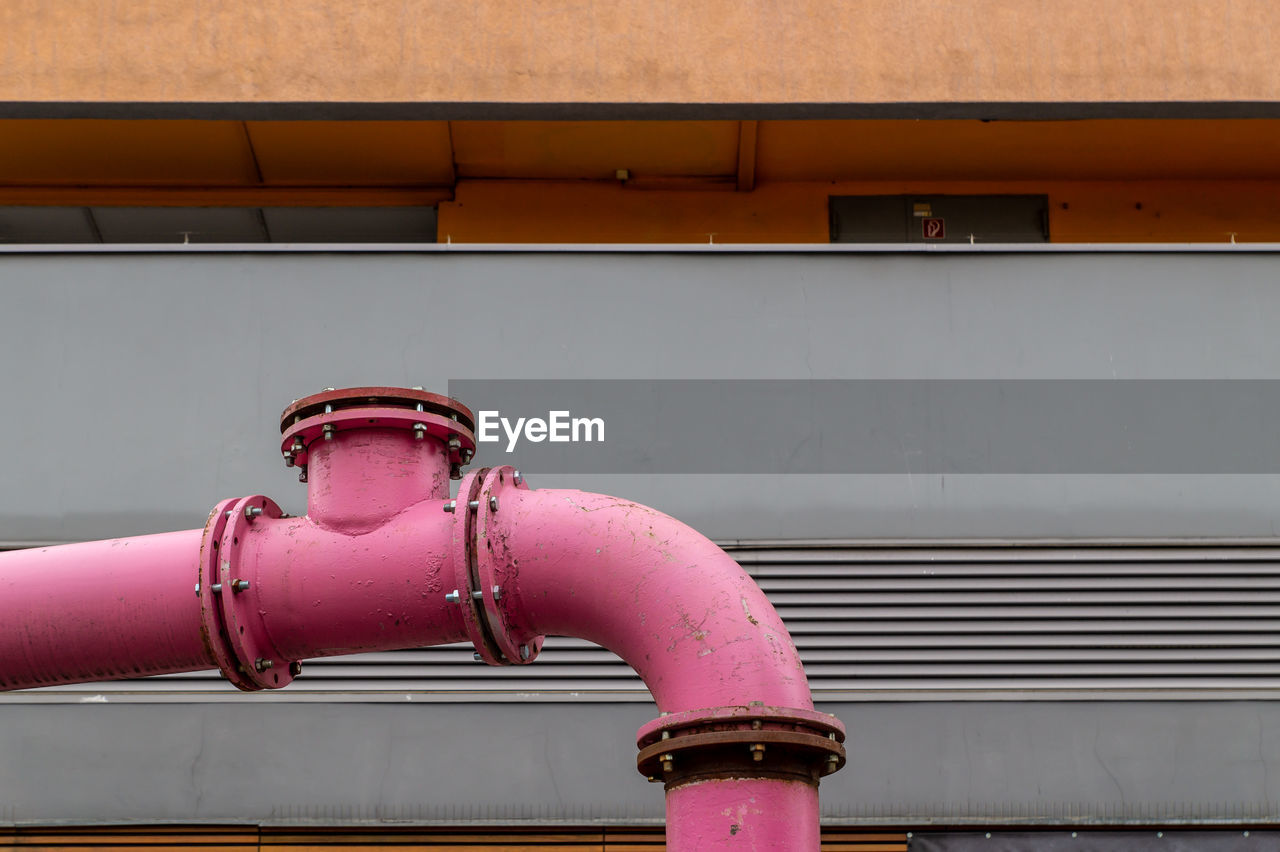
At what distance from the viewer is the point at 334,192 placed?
777cm

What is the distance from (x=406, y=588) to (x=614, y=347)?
2.87 m

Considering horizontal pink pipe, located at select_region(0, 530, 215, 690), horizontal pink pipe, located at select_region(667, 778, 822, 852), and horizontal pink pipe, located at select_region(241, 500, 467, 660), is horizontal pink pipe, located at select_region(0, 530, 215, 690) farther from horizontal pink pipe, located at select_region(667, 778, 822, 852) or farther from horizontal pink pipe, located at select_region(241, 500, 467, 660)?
horizontal pink pipe, located at select_region(667, 778, 822, 852)

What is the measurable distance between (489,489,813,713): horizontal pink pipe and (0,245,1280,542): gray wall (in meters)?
2.52

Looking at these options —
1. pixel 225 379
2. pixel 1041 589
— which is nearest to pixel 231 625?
pixel 225 379

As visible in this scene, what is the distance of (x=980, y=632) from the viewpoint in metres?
5.73

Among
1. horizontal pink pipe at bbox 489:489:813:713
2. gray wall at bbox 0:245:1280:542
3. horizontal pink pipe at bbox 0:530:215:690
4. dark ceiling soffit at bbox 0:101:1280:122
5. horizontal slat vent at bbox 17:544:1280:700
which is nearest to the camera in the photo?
horizontal pink pipe at bbox 489:489:813:713

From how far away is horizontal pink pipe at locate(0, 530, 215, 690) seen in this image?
3.51 meters

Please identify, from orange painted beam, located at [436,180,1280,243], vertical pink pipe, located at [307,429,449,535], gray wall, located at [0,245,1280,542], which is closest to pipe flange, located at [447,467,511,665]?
vertical pink pipe, located at [307,429,449,535]

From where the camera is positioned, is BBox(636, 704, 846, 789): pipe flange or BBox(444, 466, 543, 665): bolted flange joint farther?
BBox(444, 466, 543, 665): bolted flange joint

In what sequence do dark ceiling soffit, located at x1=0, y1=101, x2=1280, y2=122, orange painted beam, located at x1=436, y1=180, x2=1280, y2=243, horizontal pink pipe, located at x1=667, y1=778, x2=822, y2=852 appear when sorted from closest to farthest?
horizontal pink pipe, located at x1=667, y1=778, x2=822, y2=852, dark ceiling soffit, located at x1=0, y1=101, x2=1280, y2=122, orange painted beam, located at x1=436, y1=180, x2=1280, y2=243
